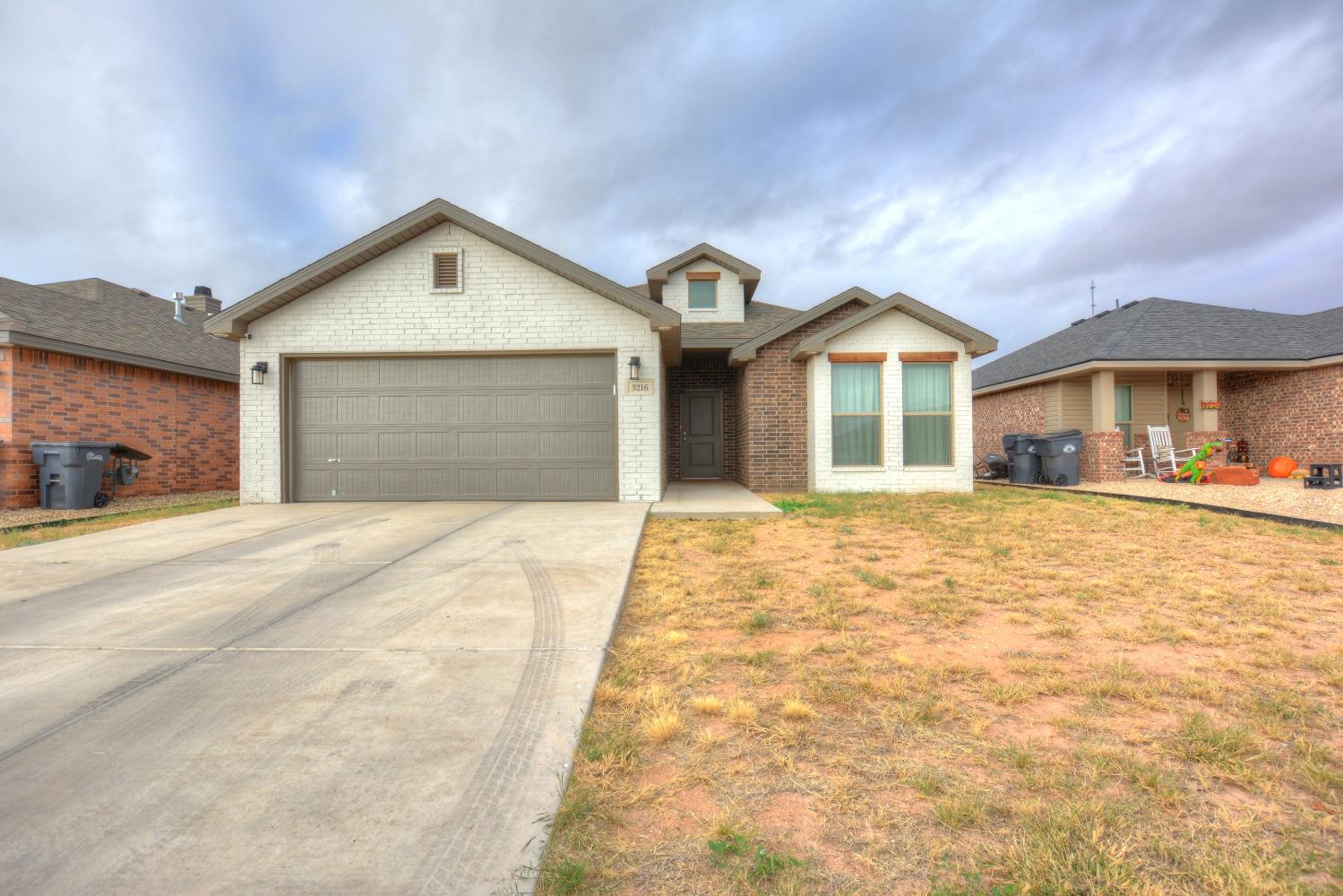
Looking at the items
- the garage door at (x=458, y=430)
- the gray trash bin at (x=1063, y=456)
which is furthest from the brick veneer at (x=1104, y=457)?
the garage door at (x=458, y=430)

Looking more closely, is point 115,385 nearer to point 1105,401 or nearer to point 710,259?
point 710,259

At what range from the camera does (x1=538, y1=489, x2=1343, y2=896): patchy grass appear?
60.5 inches

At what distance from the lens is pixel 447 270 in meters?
9.62

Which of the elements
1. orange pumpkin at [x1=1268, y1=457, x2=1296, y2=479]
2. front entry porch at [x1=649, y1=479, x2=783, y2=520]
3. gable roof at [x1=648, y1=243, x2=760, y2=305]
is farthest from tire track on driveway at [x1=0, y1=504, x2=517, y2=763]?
orange pumpkin at [x1=1268, y1=457, x2=1296, y2=479]

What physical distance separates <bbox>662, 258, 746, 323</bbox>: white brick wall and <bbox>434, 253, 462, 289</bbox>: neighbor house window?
654 centimetres

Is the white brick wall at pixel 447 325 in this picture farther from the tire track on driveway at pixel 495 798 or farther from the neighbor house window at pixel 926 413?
the tire track on driveway at pixel 495 798

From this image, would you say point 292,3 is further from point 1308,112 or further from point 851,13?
point 1308,112

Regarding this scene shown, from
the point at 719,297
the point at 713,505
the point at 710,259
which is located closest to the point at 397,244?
the point at 713,505

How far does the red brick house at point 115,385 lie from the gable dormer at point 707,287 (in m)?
10.8

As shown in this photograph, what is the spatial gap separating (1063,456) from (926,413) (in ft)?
13.6

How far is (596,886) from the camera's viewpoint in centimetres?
145

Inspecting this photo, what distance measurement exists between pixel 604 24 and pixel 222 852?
52.7ft

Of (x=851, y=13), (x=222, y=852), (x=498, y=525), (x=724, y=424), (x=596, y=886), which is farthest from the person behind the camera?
(x=724, y=424)

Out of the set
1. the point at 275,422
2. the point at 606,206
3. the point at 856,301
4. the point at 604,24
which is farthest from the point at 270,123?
the point at 606,206
